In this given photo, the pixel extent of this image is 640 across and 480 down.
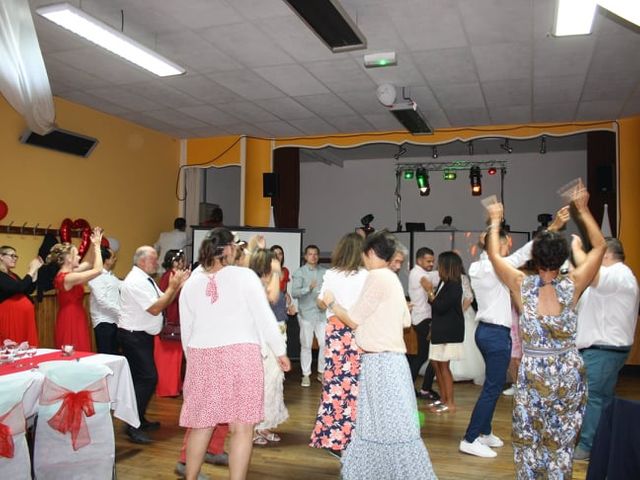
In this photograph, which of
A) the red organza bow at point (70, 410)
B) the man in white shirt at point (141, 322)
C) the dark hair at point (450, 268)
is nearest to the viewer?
the red organza bow at point (70, 410)

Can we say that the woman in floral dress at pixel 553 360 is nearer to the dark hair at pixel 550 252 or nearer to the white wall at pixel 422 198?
the dark hair at pixel 550 252

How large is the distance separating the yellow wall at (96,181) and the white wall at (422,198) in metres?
3.83

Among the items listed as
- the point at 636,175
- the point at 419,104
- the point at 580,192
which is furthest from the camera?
the point at 636,175

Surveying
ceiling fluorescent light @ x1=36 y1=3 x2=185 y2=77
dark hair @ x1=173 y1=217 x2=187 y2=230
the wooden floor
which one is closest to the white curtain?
ceiling fluorescent light @ x1=36 y1=3 x2=185 y2=77

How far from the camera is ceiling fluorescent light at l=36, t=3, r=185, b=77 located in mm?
3904

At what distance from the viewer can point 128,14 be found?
4.32 m

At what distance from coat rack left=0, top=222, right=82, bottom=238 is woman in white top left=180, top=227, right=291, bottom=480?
391cm

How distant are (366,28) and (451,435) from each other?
3254 mm

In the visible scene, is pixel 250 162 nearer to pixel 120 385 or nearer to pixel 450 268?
pixel 450 268

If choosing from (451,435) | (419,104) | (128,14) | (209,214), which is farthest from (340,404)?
(209,214)

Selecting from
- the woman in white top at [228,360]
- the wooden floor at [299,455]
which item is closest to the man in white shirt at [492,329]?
the wooden floor at [299,455]

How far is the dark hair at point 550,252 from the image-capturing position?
249 cm

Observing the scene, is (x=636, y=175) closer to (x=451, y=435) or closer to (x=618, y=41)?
(x=618, y=41)

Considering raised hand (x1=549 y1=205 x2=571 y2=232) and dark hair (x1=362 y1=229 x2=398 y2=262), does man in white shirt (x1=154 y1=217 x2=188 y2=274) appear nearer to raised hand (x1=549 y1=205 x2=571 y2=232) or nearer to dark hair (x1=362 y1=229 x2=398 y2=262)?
dark hair (x1=362 y1=229 x2=398 y2=262)
